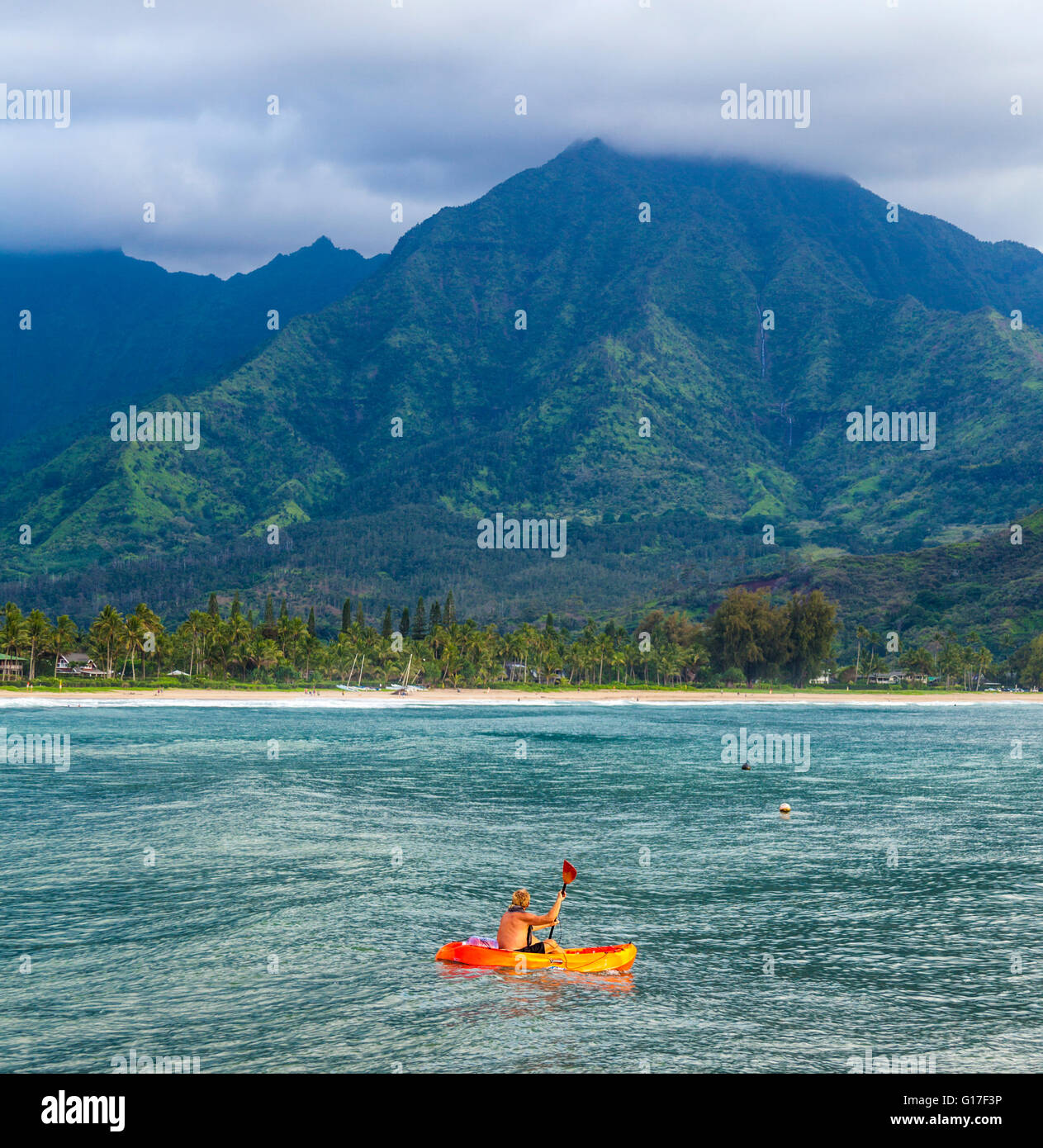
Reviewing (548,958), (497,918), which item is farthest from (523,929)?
(497,918)

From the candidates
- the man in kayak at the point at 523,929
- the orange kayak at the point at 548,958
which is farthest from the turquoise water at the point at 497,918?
the man in kayak at the point at 523,929

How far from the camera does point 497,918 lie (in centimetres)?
4084

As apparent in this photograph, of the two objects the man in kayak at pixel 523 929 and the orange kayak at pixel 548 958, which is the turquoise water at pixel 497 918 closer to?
the orange kayak at pixel 548 958

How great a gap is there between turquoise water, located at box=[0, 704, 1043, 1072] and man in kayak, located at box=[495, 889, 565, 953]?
0.86 metres

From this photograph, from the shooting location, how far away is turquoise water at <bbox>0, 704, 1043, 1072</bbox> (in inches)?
1120

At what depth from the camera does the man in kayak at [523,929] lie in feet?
114

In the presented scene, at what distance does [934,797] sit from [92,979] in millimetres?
63812

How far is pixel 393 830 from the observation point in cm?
6100

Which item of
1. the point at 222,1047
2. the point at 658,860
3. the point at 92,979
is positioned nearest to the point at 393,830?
the point at 658,860

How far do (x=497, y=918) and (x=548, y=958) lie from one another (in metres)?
6.67

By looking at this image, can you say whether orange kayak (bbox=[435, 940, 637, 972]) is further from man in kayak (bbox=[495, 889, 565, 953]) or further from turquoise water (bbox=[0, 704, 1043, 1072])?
turquoise water (bbox=[0, 704, 1043, 1072])

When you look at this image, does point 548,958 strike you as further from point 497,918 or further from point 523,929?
point 497,918

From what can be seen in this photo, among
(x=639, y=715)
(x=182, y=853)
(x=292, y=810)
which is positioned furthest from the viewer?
(x=639, y=715)
